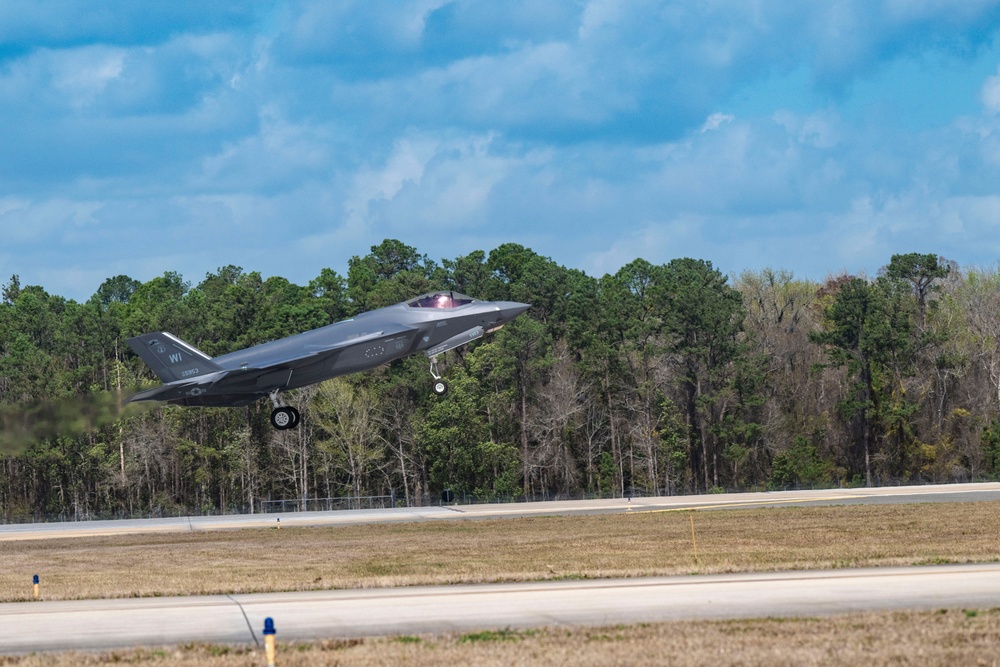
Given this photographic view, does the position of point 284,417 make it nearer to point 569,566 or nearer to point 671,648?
point 569,566

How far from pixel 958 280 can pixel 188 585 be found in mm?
115522

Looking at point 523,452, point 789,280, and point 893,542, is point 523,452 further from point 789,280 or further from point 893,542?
point 893,542

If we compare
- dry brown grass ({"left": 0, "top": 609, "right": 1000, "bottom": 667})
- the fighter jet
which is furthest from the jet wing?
dry brown grass ({"left": 0, "top": 609, "right": 1000, "bottom": 667})

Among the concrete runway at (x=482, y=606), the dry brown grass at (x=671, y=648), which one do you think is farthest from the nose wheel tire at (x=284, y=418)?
the dry brown grass at (x=671, y=648)

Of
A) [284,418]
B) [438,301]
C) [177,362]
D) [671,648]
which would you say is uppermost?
[438,301]

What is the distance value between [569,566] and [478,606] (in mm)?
11768

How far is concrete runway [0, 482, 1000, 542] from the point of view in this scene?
68125mm

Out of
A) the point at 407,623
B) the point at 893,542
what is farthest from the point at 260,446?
the point at 407,623

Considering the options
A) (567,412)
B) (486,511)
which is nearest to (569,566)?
(486,511)

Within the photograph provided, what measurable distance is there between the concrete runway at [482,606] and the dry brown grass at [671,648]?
118 centimetres

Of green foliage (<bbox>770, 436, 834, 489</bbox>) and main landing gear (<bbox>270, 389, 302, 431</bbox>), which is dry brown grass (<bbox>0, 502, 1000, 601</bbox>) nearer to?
main landing gear (<bbox>270, 389, 302, 431</bbox>)

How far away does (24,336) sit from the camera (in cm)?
12038

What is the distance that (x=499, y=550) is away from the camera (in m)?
46.6

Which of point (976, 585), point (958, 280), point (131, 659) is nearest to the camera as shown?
point (131, 659)
